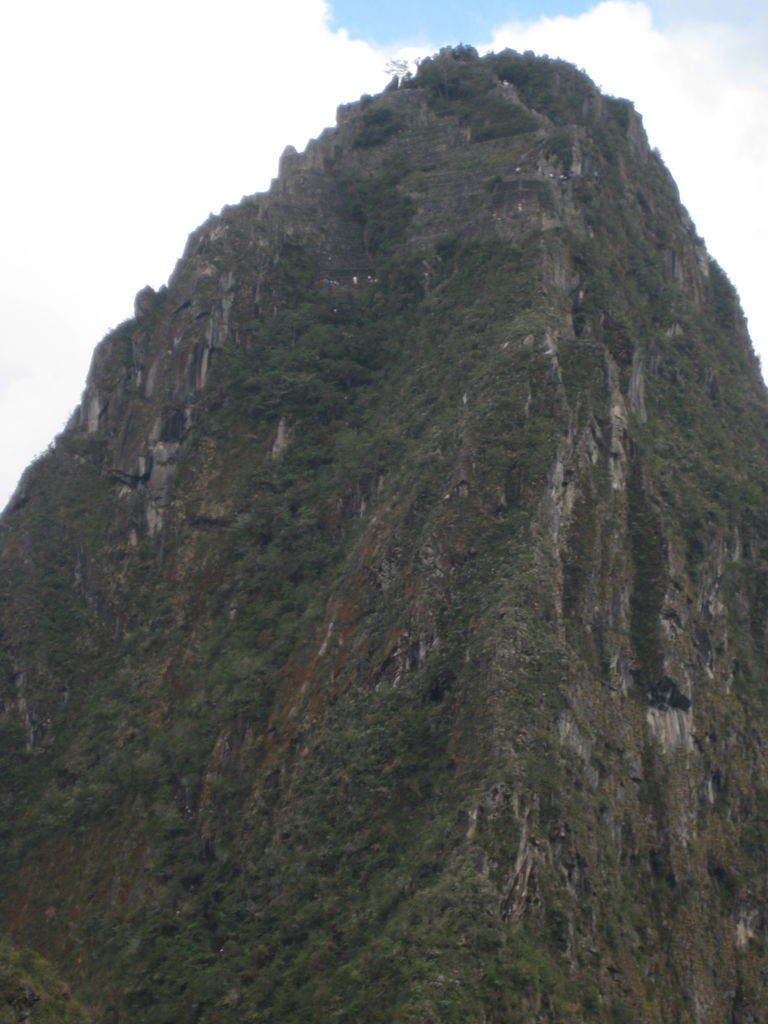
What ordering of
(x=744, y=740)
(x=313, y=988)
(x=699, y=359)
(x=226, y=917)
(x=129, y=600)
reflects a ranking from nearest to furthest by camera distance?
(x=313, y=988) < (x=226, y=917) < (x=744, y=740) < (x=129, y=600) < (x=699, y=359)

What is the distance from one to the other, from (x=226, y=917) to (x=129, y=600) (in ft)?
58.1

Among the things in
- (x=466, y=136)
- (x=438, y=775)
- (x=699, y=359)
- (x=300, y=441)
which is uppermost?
(x=466, y=136)

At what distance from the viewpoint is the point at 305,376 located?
7525cm

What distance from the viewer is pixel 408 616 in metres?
61.1

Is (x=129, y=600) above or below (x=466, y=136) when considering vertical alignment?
below

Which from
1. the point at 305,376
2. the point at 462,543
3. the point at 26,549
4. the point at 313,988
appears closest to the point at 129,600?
the point at 26,549

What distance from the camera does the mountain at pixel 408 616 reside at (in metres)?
55.1

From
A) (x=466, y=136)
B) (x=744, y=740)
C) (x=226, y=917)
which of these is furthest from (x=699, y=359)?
(x=226, y=917)

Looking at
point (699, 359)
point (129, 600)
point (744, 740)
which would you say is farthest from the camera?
point (699, 359)

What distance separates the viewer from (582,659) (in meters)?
60.7

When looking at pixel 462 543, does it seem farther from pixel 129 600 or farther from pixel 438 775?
pixel 129 600

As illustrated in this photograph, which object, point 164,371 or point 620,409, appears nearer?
point 620,409

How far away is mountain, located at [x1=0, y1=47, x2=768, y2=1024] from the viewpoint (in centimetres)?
5512

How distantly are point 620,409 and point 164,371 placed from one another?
20.3 m
